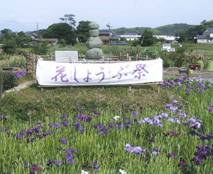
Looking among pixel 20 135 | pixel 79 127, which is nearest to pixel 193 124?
pixel 79 127

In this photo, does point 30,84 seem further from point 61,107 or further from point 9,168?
point 9,168

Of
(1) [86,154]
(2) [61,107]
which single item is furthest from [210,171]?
(2) [61,107]

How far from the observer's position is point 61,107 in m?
10.5

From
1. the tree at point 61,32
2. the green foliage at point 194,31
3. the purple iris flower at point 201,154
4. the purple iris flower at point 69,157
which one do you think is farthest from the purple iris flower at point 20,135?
the green foliage at point 194,31

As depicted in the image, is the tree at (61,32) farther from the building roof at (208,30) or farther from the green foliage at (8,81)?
the building roof at (208,30)

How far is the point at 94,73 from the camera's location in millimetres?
11922

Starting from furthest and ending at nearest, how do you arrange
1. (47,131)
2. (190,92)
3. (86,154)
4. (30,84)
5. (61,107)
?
(30,84), (190,92), (61,107), (47,131), (86,154)

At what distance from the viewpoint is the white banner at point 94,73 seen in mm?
11680

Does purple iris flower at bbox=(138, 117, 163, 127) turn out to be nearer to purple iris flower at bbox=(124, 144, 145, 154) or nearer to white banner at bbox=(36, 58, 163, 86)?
purple iris flower at bbox=(124, 144, 145, 154)

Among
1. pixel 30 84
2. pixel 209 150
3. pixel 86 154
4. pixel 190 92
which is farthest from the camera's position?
pixel 30 84

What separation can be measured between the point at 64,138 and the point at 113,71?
6.58 meters

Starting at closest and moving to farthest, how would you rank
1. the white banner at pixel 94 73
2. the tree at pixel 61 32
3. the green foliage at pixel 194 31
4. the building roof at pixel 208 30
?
the white banner at pixel 94 73 → the tree at pixel 61 32 → the green foliage at pixel 194 31 → the building roof at pixel 208 30


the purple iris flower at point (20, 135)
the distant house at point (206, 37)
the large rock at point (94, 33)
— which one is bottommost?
the distant house at point (206, 37)

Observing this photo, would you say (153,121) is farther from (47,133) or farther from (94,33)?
(94,33)
